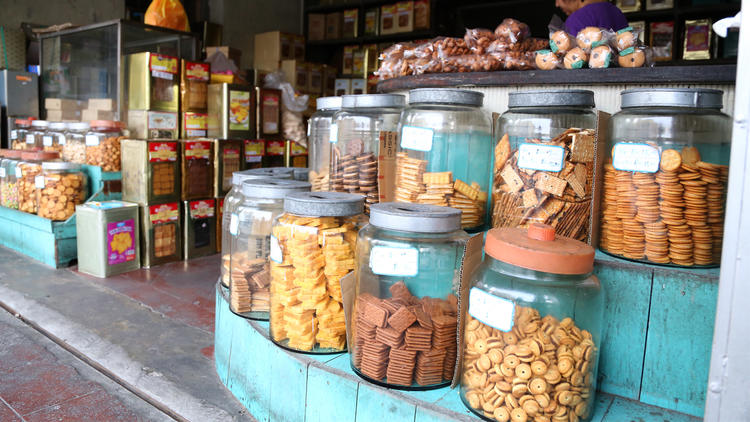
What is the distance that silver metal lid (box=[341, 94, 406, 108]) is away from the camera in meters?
1.83

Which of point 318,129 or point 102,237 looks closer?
point 318,129

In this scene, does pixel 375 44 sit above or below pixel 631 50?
above

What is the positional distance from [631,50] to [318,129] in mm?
1170

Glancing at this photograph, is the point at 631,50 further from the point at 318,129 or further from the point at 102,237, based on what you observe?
the point at 102,237

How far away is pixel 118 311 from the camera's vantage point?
282 cm

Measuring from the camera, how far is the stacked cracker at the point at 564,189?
4.45 ft

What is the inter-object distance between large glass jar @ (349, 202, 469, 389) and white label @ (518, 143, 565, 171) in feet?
0.79

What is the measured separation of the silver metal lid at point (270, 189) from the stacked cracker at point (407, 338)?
581mm

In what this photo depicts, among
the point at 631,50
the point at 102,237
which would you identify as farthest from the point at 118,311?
the point at 631,50

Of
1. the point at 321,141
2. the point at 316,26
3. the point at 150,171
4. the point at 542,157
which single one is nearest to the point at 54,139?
the point at 150,171

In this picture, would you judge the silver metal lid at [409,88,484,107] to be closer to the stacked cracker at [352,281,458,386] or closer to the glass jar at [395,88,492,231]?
the glass jar at [395,88,492,231]

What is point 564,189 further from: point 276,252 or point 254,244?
point 254,244

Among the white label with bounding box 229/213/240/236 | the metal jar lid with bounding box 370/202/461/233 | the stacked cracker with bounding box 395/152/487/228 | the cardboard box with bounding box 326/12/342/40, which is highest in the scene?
the cardboard box with bounding box 326/12/342/40

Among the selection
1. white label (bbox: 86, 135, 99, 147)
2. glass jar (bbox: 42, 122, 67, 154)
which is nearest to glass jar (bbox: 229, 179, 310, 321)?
white label (bbox: 86, 135, 99, 147)
